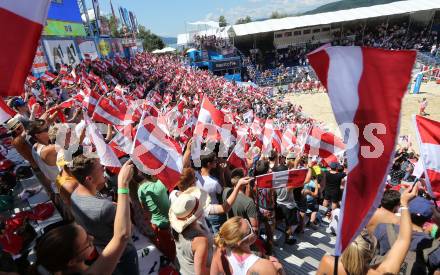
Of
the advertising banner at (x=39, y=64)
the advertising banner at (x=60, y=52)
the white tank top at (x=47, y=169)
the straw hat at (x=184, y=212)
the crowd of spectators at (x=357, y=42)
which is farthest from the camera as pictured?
the crowd of spectators at (x=357, y=42)

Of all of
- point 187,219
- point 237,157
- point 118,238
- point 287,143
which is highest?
point 118,238

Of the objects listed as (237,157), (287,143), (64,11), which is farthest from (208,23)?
(237,157)

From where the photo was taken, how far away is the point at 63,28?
19.6 m

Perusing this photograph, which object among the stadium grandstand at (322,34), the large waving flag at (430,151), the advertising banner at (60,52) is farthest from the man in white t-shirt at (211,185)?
the stadium grandstand at (322,34)

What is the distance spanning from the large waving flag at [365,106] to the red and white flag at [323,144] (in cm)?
384

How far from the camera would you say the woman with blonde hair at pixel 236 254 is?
8.47ft

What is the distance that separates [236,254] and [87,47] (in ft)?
71.7

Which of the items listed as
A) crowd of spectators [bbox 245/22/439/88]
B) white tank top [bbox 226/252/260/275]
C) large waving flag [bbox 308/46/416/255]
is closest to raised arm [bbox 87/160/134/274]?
white tank top [bbox 226/252/260/275]

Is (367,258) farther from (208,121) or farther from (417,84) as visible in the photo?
(417,84)

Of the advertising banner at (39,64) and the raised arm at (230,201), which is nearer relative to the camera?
the raised arm at (230,201)

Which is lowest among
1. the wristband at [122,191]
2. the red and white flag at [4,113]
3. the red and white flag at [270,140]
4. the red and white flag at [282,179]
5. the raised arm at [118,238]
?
the red and white flag at [270,140]

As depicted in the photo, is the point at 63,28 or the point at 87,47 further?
the point at 87,47

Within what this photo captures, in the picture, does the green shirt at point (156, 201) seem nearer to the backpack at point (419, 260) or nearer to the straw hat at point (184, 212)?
the straw hat at point (184, 212)

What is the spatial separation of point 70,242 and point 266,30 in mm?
46687
